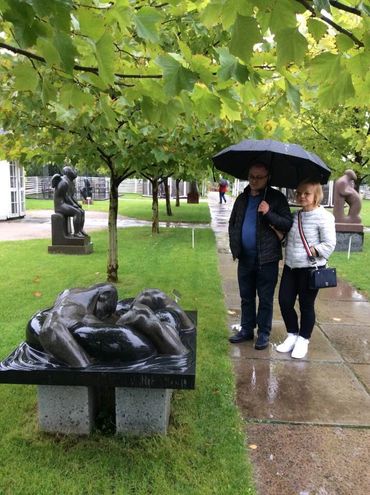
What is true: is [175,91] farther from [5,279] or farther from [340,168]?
A: [340,168]

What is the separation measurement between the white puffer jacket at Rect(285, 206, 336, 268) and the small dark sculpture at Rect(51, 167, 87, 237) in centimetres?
819

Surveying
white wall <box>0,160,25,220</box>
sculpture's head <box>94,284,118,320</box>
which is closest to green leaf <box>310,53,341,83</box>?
sculpture's head <box>94,284,118,320</box>

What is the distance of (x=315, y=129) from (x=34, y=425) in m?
13.6

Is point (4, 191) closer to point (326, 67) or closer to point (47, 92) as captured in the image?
point (47, 92)

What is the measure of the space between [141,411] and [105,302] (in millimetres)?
823

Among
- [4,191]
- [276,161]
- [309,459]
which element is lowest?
[309,459]

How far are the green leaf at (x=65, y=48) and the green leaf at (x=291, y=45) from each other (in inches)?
36.3

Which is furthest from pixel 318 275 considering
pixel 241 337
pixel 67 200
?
pixel 67 200

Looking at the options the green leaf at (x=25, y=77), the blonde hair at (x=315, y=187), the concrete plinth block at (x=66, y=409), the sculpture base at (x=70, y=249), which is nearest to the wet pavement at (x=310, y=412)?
the concrete plinth block at (x=66, y=409)

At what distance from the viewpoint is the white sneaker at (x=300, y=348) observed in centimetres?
470

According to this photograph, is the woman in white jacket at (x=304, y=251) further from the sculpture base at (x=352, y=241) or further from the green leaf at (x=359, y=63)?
the sculpture base at (x=352, y=241)

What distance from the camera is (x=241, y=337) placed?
516cm

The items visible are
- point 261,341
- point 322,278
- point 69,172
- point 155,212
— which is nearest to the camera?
point 322,278

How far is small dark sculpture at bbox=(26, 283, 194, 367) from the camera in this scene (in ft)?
10.0
